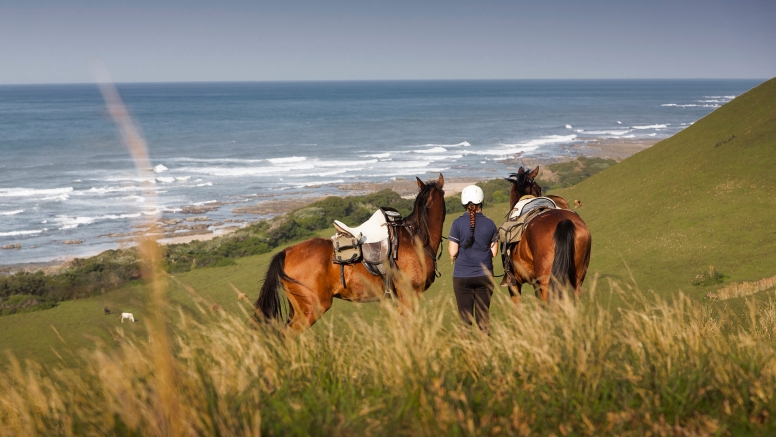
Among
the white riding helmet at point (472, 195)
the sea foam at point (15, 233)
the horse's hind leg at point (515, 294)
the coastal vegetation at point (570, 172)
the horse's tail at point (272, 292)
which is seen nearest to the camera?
the horse's hind leg at point (515, 294)

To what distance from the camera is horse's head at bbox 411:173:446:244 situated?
28.7 ft

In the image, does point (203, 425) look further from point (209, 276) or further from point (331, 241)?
point (209, 276)

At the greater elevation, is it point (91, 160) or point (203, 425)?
point (203, 425)

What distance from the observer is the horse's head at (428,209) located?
8734mm

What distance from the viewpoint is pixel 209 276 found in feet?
73.9

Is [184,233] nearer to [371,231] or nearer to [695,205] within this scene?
[695,205]

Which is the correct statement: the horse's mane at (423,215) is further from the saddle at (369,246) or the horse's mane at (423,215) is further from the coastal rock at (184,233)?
the coastal rock at (184,233)

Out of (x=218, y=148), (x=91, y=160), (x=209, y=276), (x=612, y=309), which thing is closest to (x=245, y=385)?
(x=612, y=309)

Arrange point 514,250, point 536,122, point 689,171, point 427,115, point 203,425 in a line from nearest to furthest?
point 203,425, point 514,250, point 689,171, point 536,122, point 427,115

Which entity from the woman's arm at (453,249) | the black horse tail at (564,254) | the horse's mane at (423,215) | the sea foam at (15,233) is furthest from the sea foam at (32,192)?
the black horse tail at (564,254)

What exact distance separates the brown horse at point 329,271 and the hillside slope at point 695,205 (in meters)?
4.78

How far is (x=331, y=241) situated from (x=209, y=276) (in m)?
14.9

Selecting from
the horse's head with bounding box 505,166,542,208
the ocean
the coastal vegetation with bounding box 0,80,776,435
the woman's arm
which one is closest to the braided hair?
the woman's arm

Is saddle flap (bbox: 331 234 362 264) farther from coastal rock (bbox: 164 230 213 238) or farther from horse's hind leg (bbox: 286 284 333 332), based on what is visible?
coastal rock (bbox: 164 230 213 238)
